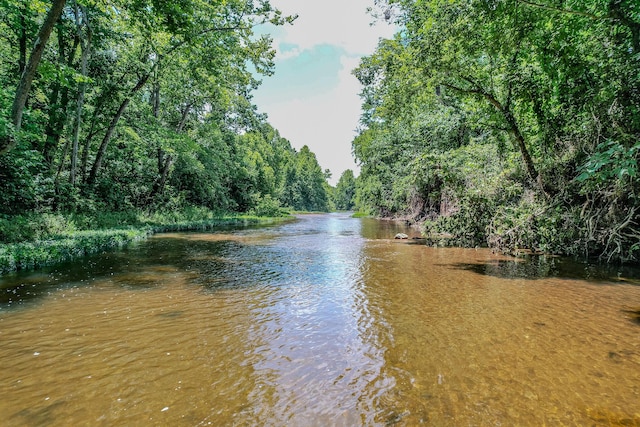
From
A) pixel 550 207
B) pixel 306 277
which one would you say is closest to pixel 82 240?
pixel 306 277

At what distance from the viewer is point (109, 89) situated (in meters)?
18.3

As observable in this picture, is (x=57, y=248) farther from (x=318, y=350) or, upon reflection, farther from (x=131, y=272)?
(x=318, y=350)

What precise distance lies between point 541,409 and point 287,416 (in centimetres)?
258

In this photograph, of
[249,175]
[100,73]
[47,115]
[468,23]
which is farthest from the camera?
[249,175]

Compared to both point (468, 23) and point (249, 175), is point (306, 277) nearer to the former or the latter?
point (468, 23)

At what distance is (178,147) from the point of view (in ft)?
75.5

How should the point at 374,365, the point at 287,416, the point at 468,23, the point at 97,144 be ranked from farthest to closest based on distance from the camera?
the point at 97,144 → the point at 468,23 → the point at 374,365 → the point at 287,416

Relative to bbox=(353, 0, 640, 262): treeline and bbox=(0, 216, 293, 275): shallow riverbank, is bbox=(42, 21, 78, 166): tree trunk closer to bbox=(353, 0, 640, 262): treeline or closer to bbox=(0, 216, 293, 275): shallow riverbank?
bbox=(0, 216, 293, 275): shallow riverbank

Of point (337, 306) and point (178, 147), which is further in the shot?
point (178, 147)

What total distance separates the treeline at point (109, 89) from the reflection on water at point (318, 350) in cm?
629

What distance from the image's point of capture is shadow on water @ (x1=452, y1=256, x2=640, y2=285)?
28.1 ft

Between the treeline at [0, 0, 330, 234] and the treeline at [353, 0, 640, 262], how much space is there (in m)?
7.36

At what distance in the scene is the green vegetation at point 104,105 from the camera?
408 inches

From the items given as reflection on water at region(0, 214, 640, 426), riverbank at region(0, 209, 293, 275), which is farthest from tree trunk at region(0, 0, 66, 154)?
reflection on water at region(0, 214, 640, 426)
